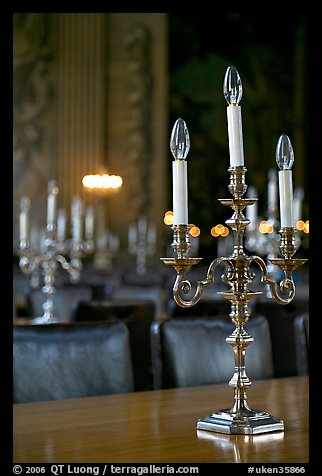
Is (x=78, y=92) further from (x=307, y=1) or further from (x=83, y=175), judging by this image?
(x=307, y=1)

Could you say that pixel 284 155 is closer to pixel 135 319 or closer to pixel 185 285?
pixel 185 285

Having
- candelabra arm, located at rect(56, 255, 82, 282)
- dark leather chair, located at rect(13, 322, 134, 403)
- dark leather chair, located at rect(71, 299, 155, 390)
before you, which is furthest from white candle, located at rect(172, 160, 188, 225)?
candelabra arm, located at rect(56, 255, 82, 282)

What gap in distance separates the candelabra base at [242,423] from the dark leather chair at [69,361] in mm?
801

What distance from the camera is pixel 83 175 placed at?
16.1 m

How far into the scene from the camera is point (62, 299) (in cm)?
569

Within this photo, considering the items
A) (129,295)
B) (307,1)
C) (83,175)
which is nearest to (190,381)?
(307,1)

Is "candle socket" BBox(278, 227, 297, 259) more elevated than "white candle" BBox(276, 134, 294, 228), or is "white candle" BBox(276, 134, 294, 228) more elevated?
"white candle" BBox(276, 134, 294, 228)

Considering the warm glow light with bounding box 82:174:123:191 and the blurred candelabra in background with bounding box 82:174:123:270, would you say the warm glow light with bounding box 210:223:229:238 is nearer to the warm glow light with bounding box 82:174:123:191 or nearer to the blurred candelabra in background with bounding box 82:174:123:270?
the blurred candelabra in background with bounding box 82:174:123:270

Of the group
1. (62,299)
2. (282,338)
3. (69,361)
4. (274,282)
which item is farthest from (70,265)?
(274,282)

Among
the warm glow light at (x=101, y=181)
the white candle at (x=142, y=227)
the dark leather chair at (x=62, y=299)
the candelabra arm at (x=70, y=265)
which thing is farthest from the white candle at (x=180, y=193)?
the warm glow light at (x=101, y=181)

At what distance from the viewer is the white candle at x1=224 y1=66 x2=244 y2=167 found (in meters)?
1.58

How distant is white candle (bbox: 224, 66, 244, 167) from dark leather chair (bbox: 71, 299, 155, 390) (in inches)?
95.7

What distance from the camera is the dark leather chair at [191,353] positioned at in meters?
2.64
